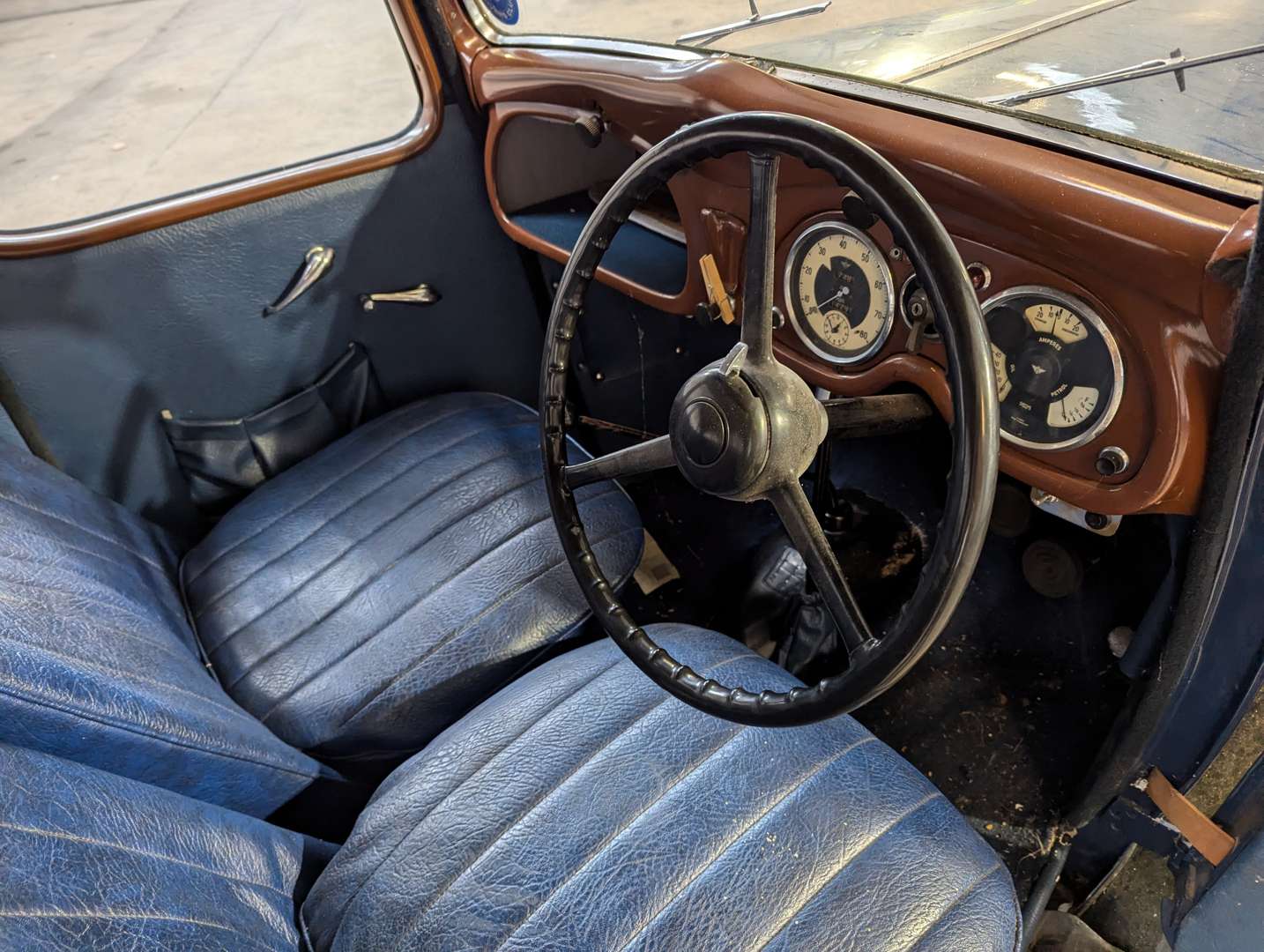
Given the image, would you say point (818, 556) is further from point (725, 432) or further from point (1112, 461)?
point (1112, 461)

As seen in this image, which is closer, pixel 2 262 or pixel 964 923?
pixel 964 923

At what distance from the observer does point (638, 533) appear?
1471 millimetres

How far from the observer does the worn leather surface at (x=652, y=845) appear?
90cm

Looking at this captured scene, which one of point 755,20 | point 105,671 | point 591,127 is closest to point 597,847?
point 105,671

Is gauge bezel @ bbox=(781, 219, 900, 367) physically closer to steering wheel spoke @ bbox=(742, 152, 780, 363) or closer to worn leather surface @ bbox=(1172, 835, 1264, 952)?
steering wheel spoke @ bbox=(742, 152, 780, 363)

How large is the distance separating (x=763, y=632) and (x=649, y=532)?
1.27 ft

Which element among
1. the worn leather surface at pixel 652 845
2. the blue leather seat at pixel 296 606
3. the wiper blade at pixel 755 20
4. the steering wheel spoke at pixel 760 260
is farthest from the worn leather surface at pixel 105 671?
the wiper blade at pixel 755 20

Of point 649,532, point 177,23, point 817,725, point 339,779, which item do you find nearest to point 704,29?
point 649,532

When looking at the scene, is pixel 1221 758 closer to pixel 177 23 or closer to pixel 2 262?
pixel 2 262

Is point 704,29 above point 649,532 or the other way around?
above

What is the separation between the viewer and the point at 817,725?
108cm

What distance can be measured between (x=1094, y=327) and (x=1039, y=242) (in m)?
0.10

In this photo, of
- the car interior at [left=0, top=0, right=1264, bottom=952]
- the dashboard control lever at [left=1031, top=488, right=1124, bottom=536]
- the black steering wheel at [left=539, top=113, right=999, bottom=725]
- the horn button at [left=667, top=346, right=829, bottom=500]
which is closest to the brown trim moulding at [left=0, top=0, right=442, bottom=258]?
the car interior at [left=0, top=0, right=1264, bottom=952]

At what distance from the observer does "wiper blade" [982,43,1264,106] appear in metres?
1.11
